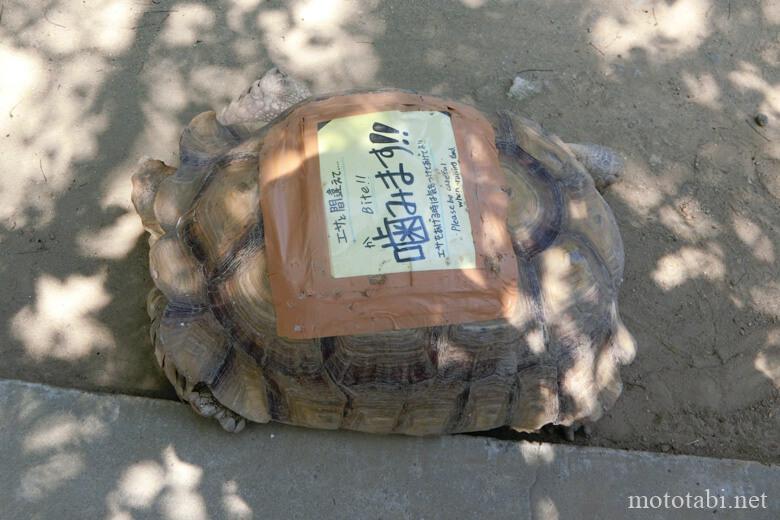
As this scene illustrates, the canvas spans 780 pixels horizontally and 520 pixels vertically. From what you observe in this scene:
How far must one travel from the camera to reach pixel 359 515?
8.24 feet

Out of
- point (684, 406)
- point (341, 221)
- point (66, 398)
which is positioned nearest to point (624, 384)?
point (684, 406)

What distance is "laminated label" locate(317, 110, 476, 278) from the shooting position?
79.5 inches

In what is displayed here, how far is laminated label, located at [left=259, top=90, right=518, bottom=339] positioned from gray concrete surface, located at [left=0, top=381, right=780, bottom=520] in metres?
0.74

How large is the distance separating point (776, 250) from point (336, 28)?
→ 2.71 metres

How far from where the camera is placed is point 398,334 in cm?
213

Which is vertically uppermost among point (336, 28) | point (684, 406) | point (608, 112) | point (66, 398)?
point (336, 28)

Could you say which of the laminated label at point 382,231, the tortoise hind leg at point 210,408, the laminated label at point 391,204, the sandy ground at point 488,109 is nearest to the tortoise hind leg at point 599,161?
the sandy ground at point 488,109

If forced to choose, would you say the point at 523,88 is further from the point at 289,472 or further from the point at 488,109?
the point at 289,472

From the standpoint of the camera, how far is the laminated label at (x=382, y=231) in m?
2.02

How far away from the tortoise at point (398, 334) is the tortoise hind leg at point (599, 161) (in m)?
0.56

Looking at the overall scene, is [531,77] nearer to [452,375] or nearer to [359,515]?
[452,375]

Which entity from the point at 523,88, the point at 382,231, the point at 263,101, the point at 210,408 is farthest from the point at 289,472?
the point at 523,88

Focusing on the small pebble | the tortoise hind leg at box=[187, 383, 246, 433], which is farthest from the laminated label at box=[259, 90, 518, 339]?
the small pebble

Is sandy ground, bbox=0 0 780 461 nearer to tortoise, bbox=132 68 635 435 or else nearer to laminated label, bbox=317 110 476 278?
tortoise, bbox=132 68 635 435
